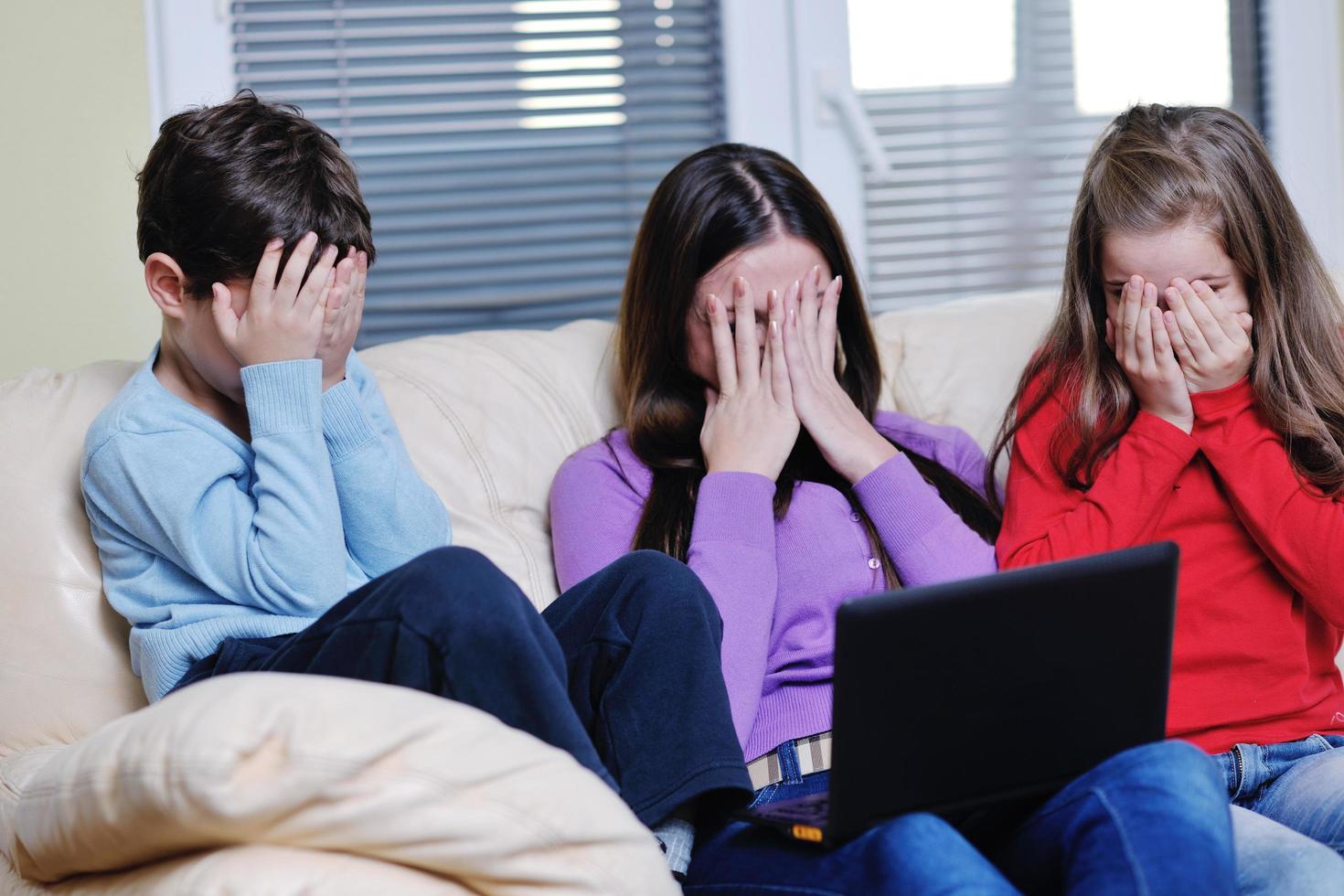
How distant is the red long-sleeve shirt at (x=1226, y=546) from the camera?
4.33 ft

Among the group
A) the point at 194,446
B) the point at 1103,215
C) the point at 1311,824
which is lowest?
the point at 1311,824

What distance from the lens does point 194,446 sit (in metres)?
1.23

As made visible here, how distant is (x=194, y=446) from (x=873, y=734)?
693mm

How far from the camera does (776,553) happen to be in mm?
1426

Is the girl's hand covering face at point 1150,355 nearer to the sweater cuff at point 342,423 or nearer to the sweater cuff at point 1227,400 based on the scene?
the sweater cuff at point 1227,400

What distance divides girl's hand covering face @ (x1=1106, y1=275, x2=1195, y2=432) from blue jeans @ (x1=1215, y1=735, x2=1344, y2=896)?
35 cm

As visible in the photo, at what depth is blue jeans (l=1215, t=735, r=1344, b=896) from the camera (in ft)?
3.36

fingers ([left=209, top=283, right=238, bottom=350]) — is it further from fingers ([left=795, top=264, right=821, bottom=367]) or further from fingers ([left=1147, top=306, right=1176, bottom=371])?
fingers ([left=1147, top=306, right=1176, bottom=371])

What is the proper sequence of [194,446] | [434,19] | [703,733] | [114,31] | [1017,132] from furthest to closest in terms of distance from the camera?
1. [1017,132]
2. [434,19]
3. [114,31]
4. [194,446]
5. [703,733]

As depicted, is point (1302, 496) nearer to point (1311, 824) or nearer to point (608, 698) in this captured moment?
point (1311, 824)

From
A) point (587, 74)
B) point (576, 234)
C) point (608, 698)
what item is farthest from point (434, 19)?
point (608, 698)

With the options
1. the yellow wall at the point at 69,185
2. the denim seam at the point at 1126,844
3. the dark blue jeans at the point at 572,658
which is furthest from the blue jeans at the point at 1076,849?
the yellow wall at the point at 69,185

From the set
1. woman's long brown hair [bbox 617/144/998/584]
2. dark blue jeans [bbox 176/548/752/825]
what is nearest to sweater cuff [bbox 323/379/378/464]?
dark blue jeans [bbox 176/548/752/825]

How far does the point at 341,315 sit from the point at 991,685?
28.5 inches
